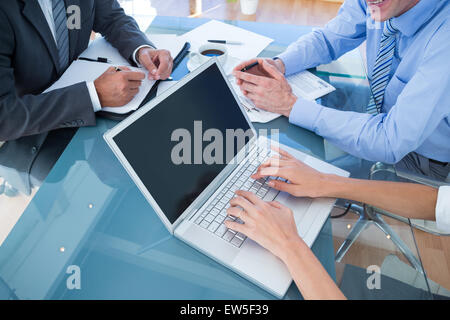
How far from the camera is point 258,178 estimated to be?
0.80 meters

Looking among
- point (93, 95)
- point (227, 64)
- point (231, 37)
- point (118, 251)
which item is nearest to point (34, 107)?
point (93, 95)

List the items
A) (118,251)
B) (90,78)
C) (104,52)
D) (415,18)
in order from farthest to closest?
1. (104,52)
2. (90,78)
3. (415,18)
4. (118,251)

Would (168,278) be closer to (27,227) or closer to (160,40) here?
(27,227)

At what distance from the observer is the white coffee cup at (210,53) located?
3.53ft

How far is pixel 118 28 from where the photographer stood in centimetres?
124

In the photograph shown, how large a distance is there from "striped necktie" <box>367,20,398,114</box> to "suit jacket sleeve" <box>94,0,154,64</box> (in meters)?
0.82

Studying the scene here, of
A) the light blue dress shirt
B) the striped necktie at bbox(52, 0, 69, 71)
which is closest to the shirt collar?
the light blue dress shirt

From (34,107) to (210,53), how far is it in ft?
1.92

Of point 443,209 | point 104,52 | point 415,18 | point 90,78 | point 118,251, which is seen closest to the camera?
point 118,251

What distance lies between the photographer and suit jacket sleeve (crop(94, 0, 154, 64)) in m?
1.15

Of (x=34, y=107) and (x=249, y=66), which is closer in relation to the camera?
(x=34, y=107)

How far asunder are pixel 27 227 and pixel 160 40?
87 cm

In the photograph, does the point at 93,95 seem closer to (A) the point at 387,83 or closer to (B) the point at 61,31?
(B) the point at 61,31

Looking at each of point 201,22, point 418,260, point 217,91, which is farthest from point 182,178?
point 201,22
